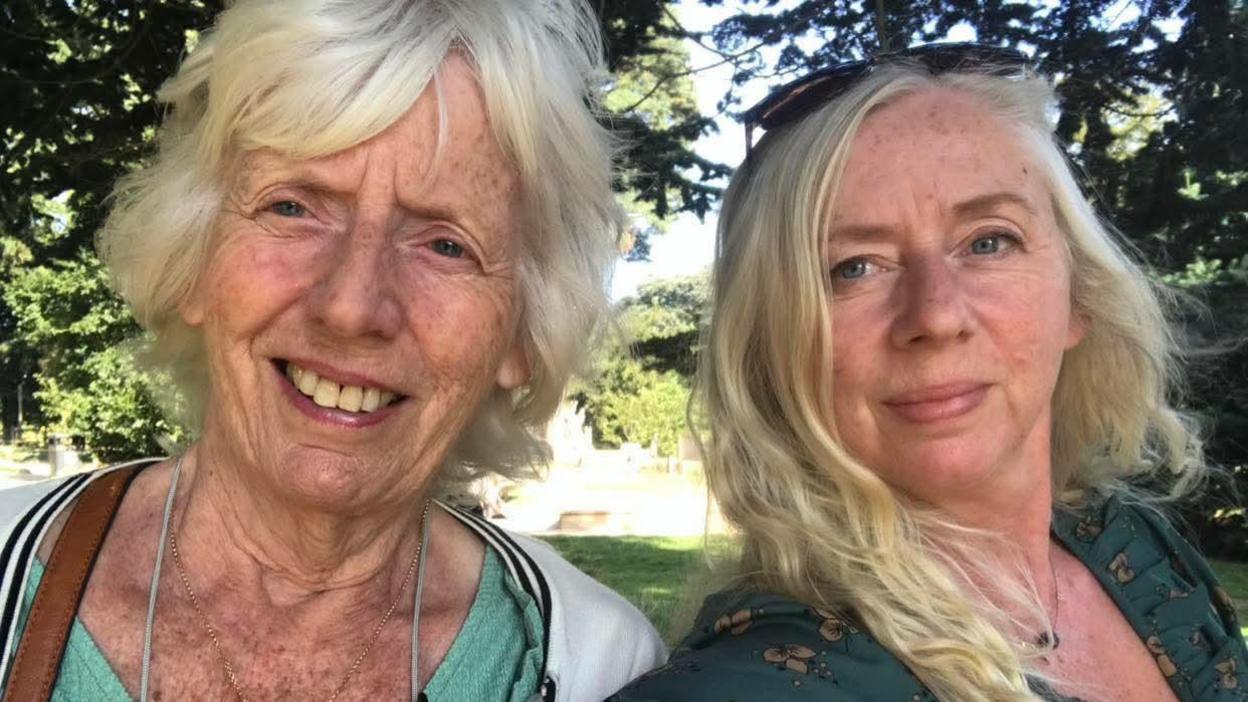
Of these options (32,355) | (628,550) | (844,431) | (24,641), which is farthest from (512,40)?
(32,355)

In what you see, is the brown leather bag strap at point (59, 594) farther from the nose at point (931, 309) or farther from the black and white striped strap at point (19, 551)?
the nose at point (931, 309)

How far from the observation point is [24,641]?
172cm

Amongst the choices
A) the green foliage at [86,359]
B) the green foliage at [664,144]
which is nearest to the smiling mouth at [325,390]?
the green foliage at [664,144]

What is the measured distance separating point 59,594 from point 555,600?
0.96m

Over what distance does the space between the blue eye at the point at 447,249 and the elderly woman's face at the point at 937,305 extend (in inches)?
29.5

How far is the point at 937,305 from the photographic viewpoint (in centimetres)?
192

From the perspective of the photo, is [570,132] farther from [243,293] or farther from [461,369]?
[243,293]

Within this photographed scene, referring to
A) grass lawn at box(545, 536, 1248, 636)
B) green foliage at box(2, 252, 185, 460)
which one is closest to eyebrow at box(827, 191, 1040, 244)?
grass lawn at box(545, 536, 1248, 636)

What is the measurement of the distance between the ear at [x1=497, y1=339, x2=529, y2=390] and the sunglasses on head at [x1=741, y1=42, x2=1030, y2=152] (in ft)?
2.50

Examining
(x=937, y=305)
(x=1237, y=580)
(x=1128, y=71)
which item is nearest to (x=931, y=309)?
(x=937, y=305)

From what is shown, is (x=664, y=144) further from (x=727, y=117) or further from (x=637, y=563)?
(x=637, y=563)

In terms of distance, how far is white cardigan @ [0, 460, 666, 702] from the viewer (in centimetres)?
184

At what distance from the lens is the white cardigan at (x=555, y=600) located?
1.84 meters

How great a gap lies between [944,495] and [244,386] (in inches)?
55.3
